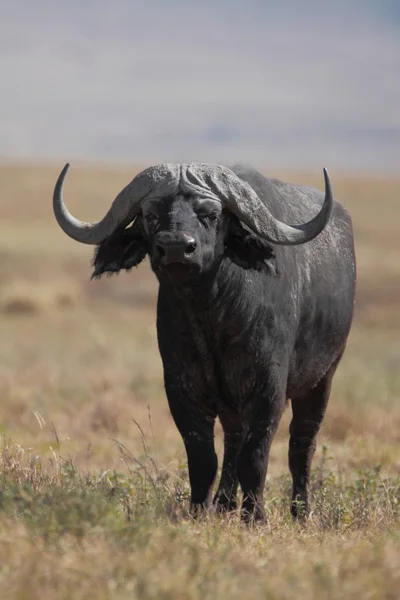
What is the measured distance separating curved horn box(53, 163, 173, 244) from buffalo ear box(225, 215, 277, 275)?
0.54 m

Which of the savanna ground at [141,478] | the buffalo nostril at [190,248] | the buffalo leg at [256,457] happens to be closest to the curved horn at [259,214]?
the buffalo nostril at [190,248]

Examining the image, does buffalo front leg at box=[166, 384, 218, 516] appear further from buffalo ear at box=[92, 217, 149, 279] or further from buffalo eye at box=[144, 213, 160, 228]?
buffalo eye at box=[144, 213, 160, 228]

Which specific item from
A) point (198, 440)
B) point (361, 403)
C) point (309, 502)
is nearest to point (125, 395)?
point (361, 403)

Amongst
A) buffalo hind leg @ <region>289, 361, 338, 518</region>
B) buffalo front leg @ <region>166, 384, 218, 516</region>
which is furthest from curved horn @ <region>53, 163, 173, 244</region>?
buffalo hind leg @ <region>289, 361, 338, 518</region>

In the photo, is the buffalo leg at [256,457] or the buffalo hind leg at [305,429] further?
the buffalo hind leg at [305,429]

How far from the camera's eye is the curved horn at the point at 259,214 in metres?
6.93

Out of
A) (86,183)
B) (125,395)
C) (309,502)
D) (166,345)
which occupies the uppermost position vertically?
(166,345)

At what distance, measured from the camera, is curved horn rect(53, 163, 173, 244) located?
6.89m

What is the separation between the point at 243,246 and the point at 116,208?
76cm

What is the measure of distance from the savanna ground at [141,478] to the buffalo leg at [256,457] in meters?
0.23

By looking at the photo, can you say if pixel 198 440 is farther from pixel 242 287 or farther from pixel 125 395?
pixel 125 395

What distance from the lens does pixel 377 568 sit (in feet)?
17.3

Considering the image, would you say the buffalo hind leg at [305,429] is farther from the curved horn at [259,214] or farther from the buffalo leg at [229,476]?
the curved horn at [259,214]

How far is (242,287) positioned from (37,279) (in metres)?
28.6
